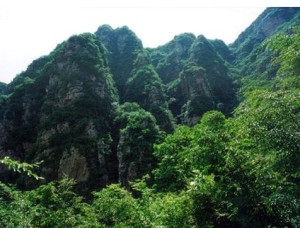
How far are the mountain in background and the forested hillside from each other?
0.26 metres

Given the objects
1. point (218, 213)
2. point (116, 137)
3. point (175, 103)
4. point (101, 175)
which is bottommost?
point (218, 213)

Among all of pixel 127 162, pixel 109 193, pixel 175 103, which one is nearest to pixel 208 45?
pixel 175 103

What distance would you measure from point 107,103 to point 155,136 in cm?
1727

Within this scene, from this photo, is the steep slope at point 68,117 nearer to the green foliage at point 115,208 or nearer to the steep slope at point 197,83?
the steep slope at point 197,83

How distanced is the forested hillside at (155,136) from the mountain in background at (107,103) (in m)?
0.26

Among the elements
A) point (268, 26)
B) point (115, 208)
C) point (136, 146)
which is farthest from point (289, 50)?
point (268, 26)

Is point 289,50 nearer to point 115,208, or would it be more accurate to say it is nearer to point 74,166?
point 115,208

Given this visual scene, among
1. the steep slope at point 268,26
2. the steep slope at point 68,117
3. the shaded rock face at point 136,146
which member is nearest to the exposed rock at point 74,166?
the steep slope at point 68,117

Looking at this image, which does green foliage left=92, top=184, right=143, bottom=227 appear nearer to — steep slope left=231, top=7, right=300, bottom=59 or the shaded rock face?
the shaded rock face

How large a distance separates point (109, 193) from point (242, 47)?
11189cm

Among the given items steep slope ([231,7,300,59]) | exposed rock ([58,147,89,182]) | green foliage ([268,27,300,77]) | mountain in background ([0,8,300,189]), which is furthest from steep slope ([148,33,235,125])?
green foliage ([268,27,300,77])

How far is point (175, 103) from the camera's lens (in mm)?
93000

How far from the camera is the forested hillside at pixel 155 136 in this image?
576 inches

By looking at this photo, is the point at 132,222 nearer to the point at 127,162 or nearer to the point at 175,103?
the point at 127,162
